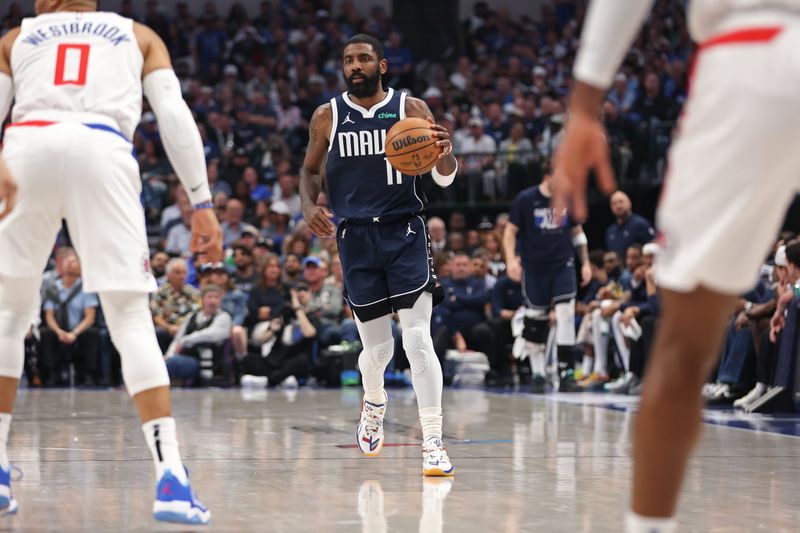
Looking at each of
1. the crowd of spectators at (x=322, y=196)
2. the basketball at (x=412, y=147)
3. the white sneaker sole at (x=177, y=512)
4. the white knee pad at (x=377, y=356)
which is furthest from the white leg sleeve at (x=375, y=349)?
the crowd of spectators at (x=322, y=196)

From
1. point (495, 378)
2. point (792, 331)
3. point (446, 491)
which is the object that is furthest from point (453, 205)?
point (446, 491)

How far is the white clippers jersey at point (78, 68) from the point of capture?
12.4 ft

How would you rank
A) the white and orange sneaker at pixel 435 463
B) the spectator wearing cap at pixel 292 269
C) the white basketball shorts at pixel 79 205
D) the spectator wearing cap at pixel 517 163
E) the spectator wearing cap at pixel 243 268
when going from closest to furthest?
1. the white basketball shorts at pixel 79 205
2. the white and orange sneaker at pixel 435 463
3. the spectator wearing cap at pixel 292 269
4. the spectator wearing cap at pixel 243 268
5. the spectator wearing cap at pixel 517 163

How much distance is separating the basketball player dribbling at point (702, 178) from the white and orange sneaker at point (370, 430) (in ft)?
10.8

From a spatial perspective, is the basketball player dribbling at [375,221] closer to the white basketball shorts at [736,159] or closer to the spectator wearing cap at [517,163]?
the white basketball shorts at [736,159]

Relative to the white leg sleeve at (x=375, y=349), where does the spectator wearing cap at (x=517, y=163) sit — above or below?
above

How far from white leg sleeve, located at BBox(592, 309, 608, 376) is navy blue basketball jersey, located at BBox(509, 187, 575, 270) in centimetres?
99

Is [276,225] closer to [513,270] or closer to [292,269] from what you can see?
[292,269]

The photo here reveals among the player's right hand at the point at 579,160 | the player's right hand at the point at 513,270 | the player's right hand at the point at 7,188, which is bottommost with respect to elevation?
the player's right hand at the point at 513,270

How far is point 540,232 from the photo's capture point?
10953mm

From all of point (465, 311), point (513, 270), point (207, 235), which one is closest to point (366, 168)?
point (207, 235)

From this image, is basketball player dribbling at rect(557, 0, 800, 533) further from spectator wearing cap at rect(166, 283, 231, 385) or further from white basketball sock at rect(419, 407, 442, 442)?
spectator wearing cap at rect(166, 283, 231, 385)

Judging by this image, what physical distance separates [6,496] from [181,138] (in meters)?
1.35

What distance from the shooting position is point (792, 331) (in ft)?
27.5
